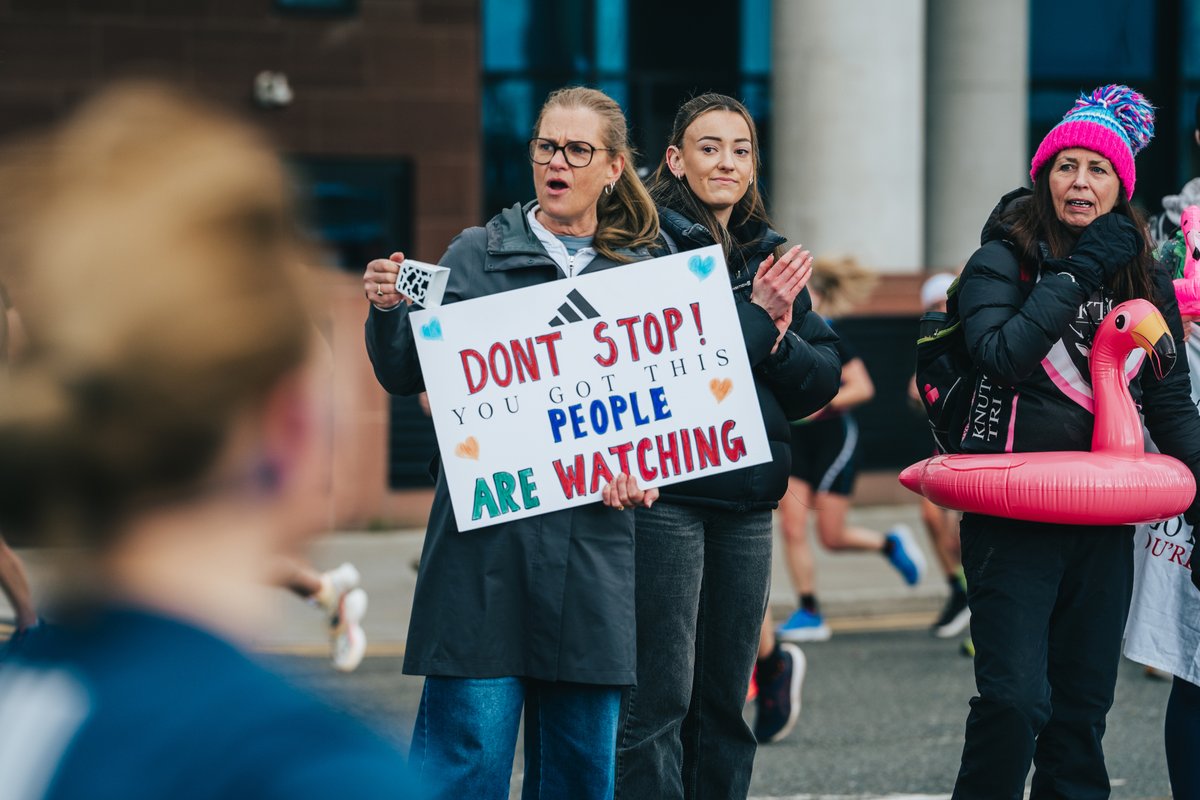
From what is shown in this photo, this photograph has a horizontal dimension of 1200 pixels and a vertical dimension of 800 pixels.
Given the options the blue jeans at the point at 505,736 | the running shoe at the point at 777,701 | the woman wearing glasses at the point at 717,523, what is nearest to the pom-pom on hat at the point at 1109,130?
the woman wearing glasses at the point at 717,523

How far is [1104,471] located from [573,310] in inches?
50.6

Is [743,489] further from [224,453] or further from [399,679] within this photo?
Answer: [399,679]

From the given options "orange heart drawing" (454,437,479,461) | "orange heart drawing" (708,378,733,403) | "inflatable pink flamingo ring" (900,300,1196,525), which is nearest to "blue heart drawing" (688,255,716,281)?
"orange heart drawing" (708,378,733,403)

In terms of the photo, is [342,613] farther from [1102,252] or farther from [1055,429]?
[1102,252]

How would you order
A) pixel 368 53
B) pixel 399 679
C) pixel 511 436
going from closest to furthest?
pixel 511 436, pixel 399 679, pixel 368 53

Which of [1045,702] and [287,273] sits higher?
[287,273]

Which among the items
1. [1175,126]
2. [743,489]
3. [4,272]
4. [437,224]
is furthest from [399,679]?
[1175,126]

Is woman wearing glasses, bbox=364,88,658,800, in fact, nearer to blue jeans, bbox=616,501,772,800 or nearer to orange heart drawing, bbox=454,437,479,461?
orange heart drawing, bbox=454,437,479,461

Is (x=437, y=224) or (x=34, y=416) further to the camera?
(x=437, y=224)

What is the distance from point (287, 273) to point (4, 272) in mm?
198

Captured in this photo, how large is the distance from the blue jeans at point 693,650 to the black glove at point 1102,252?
0.96 m

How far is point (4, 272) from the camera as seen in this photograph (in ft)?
3.82

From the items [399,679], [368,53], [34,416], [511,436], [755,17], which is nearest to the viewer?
[34,416]

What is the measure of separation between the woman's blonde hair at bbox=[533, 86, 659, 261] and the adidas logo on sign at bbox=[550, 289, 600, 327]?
0.13 m
